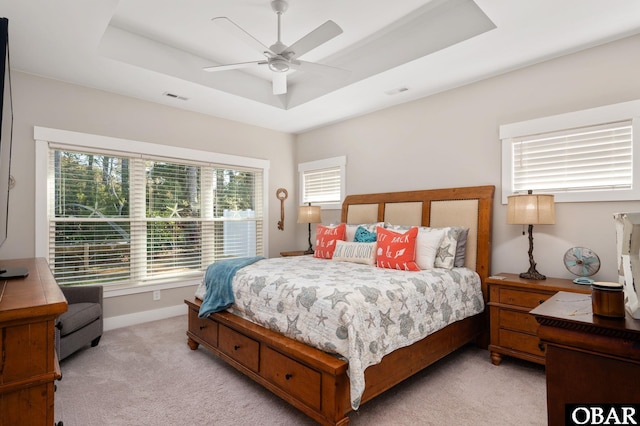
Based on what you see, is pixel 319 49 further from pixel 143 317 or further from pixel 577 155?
pixel 143 317

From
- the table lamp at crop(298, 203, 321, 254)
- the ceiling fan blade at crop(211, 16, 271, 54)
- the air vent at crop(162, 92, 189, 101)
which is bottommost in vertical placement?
the table lamp at crop(298, 203, 321, 254)

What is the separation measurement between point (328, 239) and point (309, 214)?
3.31 ft

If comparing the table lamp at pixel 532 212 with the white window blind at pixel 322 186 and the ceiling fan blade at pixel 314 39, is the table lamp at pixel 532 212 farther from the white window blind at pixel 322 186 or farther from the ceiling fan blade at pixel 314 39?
the white window blind at pixel 322 186

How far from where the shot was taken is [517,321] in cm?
284

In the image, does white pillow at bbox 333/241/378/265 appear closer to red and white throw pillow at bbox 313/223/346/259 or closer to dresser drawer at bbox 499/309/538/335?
red and white throw pillow at bbox 313/223/346/259

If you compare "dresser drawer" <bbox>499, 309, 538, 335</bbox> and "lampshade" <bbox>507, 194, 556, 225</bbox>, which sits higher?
"lampshade" <bbox>507, 194, 556, 225</bbox>

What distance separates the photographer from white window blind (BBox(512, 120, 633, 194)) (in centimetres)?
279

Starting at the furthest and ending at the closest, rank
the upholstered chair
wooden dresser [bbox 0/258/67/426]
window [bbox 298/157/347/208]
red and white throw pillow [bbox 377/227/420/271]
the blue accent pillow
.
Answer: window [bbox 298/157/347/208]
the blue accent pillow
red and white throw pillow [bbox 377/227/420/271]
the upholstered chair
wooden dresser [bbox 0/258/67/426]

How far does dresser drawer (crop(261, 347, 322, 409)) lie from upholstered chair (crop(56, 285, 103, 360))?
1773 millimetres

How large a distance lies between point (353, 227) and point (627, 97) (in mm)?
2709

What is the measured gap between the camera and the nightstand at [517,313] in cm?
271

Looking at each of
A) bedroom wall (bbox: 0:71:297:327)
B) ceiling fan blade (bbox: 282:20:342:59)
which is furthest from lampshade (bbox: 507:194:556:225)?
bedroom wall (bbox: 0:71:297:327)

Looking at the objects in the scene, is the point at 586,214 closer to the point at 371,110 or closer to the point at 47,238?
the point at 371,110

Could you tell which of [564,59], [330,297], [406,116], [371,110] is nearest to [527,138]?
[564,59]
